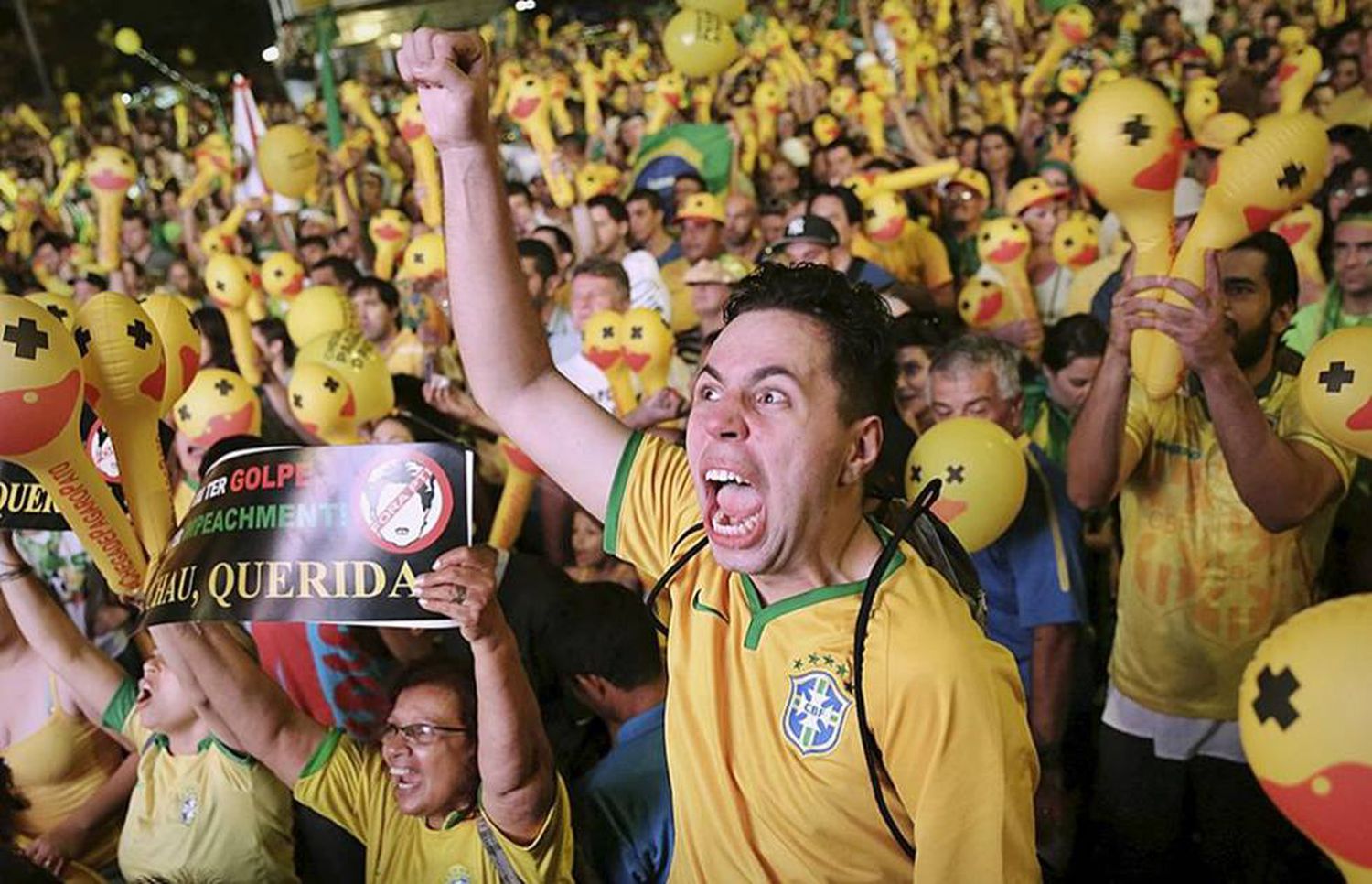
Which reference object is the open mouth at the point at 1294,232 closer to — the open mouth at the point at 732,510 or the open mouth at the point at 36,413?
the open mouth at the point at 732,510

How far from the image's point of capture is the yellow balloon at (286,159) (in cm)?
518

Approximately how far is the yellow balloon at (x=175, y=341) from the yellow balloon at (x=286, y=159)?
10.7 feet

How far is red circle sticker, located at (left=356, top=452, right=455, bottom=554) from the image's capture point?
5.58ft

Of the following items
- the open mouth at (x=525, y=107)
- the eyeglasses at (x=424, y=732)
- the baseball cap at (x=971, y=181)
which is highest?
the open mouth at (x=525, y=107)

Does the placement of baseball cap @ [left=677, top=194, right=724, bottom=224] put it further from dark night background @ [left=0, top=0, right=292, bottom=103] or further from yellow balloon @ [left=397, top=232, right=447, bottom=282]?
dark night background @ [left=0, top=0, right=292, bottom=103]

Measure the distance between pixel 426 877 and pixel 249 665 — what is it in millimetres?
516

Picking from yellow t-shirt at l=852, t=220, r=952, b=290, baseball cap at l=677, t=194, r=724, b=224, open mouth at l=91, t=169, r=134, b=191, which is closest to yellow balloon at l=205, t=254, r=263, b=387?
open mouth at l=91, t=169, r=134, b=191

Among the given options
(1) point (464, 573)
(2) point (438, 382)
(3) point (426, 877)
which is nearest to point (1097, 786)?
(3) point (426, 877)

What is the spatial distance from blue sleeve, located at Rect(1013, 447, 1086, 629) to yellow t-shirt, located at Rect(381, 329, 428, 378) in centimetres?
271

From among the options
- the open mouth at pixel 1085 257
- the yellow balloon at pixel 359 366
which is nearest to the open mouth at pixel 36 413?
the yellow balloon at pixel 359 366

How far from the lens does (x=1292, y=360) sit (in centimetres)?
244

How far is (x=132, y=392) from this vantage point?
1.91m

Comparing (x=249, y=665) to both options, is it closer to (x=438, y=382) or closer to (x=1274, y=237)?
(x=438, y=382)

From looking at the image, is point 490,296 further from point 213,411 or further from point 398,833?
point 213,411
